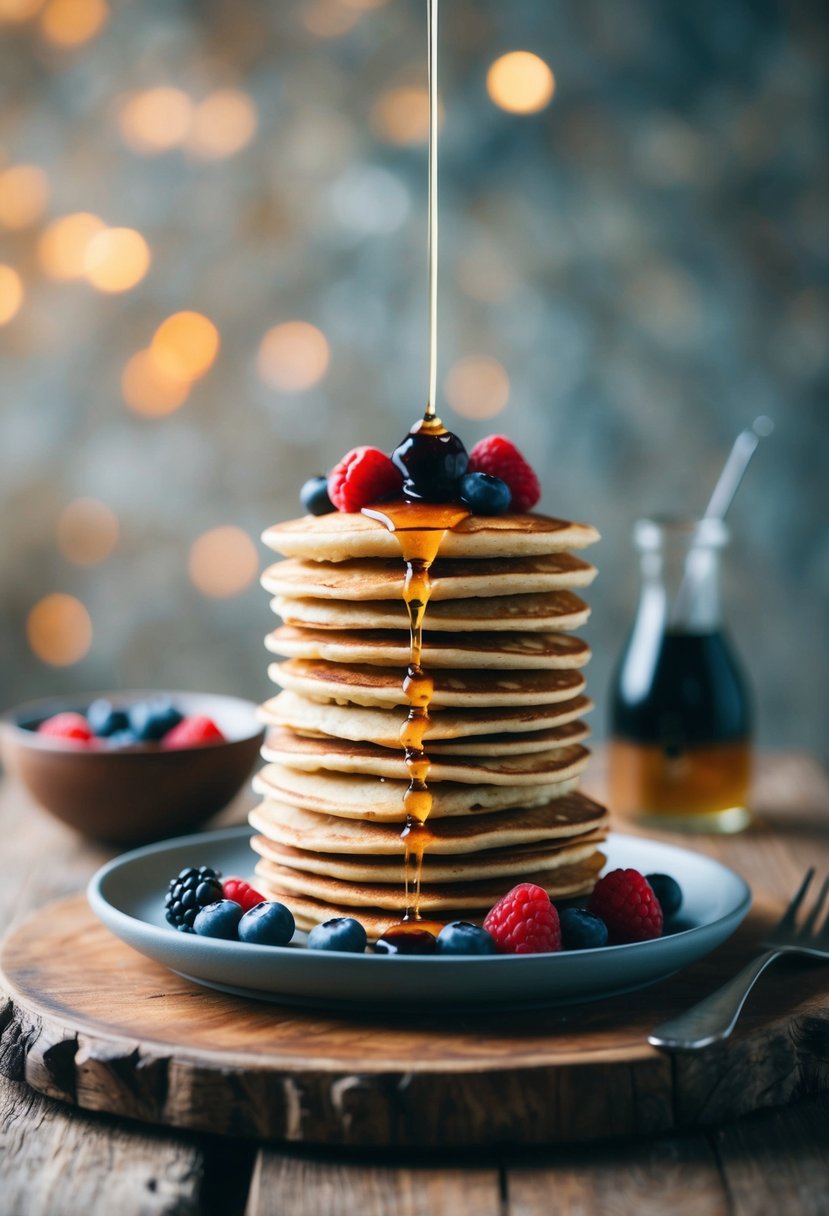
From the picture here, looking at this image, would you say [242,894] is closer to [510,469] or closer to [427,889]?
[427,889]

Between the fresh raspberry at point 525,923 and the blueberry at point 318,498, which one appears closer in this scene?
the fresh raspberry at point 525,923

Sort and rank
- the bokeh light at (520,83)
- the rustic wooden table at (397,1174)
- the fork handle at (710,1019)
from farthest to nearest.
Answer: the bokeh light at (520,83), the fork handle at (710,1019), the rustic wooden table at (397,1174)

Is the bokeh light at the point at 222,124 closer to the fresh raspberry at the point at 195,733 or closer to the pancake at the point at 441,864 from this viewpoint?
the fresh raspberry at the point at 195,733

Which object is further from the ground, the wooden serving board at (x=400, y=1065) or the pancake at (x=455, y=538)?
the pancake at (x=455, y=538)

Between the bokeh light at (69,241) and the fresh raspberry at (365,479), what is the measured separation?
6.31 feet

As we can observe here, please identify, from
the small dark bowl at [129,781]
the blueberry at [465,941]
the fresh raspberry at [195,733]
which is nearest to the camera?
the blueberry at [465,941]

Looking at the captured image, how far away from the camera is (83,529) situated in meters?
3.04

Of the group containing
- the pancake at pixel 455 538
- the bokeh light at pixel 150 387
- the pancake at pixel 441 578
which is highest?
the bokeh light at pixel 150 387

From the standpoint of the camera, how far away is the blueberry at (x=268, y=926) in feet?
3.84

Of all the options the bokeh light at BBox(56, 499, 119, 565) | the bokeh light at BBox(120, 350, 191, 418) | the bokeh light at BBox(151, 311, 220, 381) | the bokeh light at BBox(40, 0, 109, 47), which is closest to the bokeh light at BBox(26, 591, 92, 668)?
the bokeh light at BBox(56, 499, 119, 565)

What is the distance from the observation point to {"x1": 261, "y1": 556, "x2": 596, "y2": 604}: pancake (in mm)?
1236

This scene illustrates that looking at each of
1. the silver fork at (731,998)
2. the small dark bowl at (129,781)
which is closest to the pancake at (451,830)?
the silver fork at (731,998)

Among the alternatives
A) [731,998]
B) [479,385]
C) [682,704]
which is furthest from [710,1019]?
[479,385]

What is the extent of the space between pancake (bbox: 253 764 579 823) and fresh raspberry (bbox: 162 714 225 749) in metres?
0.59
